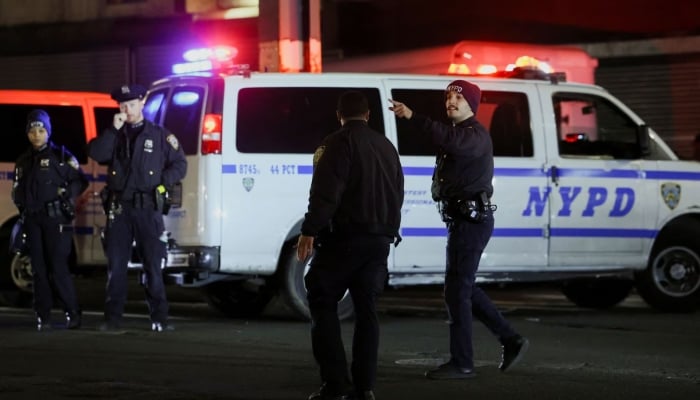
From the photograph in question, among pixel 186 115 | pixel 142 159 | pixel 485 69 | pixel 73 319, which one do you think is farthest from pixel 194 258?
pixel 485 69

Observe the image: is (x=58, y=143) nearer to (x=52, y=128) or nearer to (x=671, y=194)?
(x=52, y=128)

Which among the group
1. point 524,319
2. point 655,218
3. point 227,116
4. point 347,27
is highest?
point 347,27

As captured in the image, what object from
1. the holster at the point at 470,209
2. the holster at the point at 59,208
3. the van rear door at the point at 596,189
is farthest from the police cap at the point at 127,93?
the van rear door at the point at 596,189

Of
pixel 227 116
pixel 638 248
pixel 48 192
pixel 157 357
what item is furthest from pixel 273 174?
pixel 638 248

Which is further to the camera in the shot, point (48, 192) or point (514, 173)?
point (514, 173)

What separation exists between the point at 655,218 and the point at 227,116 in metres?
3.91

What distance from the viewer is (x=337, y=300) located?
7.25m

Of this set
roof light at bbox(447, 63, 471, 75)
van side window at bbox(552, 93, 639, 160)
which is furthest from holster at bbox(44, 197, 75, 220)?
roof light at bbox(447, 63, 471, 75)

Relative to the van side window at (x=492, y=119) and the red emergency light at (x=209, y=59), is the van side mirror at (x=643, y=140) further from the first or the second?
the red emergency light at (x=209, y=59)

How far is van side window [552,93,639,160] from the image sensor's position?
1218 cm

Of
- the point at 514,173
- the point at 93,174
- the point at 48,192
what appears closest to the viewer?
the point at 48,192

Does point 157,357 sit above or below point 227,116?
below

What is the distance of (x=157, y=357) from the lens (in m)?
9.15

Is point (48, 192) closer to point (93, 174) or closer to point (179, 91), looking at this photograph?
point (179, 91)
